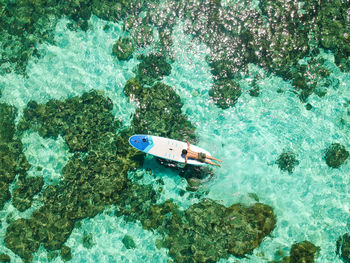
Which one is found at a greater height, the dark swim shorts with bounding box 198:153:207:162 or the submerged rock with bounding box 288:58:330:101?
the submerged rock with bounding box 288:58:330:101

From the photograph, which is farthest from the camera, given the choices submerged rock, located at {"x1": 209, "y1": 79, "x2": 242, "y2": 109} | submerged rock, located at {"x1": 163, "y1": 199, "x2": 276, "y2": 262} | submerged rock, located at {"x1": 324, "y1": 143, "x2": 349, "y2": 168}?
submerged rock, located at {"x1": 209, "y1": 79, "x2": 242, "y2": 109}

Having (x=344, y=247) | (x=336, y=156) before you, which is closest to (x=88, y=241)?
(x=344, y=247)

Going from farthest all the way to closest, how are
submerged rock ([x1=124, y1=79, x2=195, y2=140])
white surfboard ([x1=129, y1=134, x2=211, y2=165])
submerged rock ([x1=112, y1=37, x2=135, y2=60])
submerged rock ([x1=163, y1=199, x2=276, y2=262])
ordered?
submerged rock ([x1=112, y1=37, x2=135, y2=60])
submerged rock ([x1=124, y1=79, x2=195, y2=140])
white surfboard ([x1=129, y1=134, x2=211, y2=165])
submerged rock ([x1=163, y1=199, x2=276, y2=262])

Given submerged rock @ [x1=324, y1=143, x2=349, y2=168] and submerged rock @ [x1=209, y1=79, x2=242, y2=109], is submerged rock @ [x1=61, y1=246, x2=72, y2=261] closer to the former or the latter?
submerged rock @ [x1=209, y1=79, x2=242, y2=109]

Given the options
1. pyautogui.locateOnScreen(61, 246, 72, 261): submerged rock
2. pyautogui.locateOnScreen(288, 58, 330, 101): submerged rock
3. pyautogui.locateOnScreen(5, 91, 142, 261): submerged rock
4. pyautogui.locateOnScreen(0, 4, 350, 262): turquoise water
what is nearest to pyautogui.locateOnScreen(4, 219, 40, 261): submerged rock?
pyautogui.locateOnScreen(5, 91, 142, 261): submerged rock

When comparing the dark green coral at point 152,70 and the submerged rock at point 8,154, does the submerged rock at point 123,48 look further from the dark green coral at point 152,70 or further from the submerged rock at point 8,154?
the submerged rock at point 8,154

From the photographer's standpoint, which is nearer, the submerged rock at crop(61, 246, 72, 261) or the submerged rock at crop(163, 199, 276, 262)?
the submerged rock at crop(163, 199, 276, 262)
